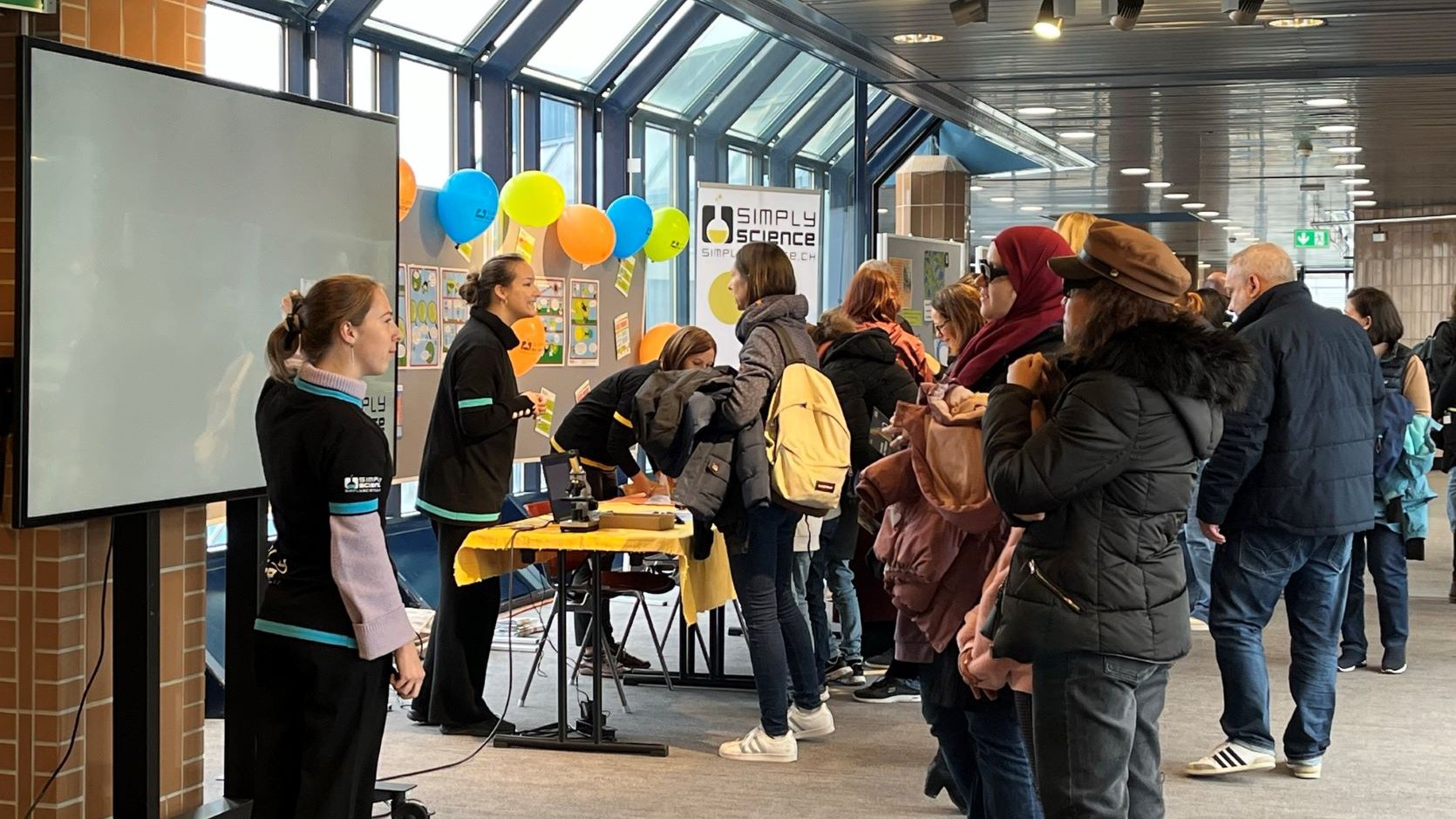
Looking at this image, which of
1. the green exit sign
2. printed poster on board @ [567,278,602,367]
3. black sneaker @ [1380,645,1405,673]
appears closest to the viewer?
black sneaker @ [1380,645,1405,673]

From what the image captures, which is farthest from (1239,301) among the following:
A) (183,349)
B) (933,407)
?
(183,349)

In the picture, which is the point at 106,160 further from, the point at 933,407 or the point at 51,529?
the point at 933,407

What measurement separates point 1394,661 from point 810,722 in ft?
9.66

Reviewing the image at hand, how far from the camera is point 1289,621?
4.93m

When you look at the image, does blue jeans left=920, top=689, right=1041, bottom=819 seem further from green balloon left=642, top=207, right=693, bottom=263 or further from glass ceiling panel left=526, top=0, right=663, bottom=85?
glass ceiling panel left=526, top=0, right=663, bottom=85

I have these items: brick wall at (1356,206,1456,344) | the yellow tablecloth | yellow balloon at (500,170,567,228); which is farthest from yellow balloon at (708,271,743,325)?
brick wall at (1356,206,1456,344)

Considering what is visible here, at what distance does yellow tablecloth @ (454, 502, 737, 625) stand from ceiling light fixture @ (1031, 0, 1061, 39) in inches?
101

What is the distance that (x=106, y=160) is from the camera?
3463 mm

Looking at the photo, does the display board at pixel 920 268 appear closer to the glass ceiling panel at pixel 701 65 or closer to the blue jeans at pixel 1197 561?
the glass ceiling panel at pixel 701 65

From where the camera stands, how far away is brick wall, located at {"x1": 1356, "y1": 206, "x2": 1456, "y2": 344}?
802 inches

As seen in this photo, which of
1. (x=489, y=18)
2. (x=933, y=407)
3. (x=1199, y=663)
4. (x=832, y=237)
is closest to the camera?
(x=933, y=407)

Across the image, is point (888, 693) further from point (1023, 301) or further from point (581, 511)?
point (1023, 301)

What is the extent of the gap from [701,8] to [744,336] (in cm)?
614

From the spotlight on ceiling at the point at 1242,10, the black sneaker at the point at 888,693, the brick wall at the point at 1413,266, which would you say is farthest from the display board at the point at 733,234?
the brick wall at the point at 1413,266
